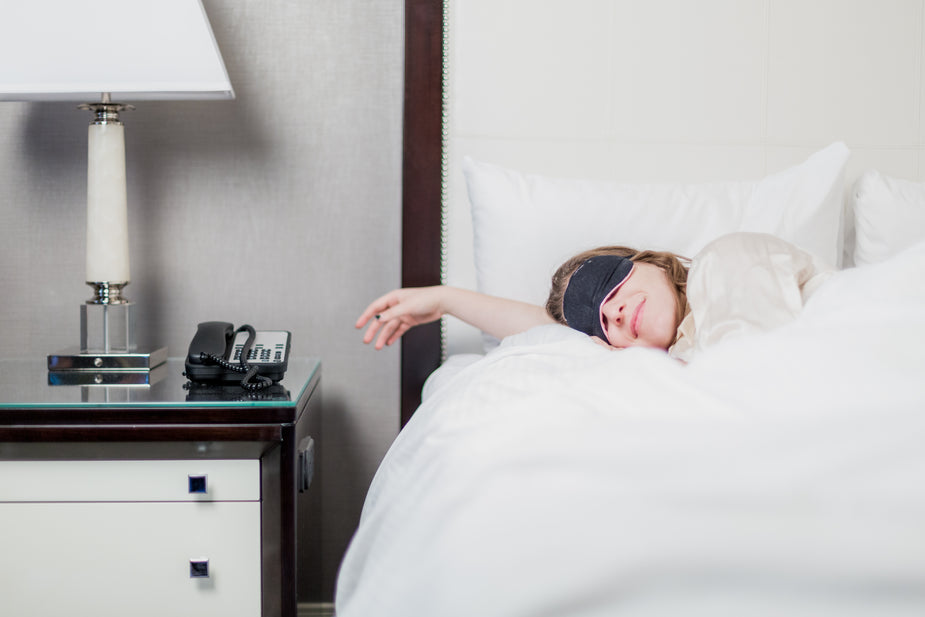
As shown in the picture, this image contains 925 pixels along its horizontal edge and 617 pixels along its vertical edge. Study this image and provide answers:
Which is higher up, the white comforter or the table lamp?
the table lamp

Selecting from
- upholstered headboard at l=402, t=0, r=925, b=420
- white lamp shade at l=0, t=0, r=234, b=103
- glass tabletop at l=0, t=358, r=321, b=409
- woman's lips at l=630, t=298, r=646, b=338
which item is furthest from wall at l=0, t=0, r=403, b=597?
woman's lips at l=630, t=298, r=646, b=338

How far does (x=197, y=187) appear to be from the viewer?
1444mm

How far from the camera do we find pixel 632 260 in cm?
110

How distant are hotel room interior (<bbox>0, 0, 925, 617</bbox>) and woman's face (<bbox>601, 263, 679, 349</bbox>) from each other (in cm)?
38

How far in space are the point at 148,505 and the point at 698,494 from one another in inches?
30.6

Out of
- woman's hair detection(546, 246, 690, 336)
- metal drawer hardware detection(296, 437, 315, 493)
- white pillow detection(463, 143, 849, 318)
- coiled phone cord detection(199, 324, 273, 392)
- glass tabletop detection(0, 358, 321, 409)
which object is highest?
white pillow detection(463, 143, 849, 318)

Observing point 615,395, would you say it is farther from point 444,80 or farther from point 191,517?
point 444,80

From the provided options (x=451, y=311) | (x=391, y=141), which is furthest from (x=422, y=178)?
(x=451, y=311)

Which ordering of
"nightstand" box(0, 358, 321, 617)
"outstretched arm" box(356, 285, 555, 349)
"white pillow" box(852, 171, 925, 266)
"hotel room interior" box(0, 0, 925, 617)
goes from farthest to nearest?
"hotel room interior" box(0, 0, 925, 617) < "white pillow" box(852, 171, 925, 266) < "outstretched arm" box(356, 285, 555, 349) < "nightstand" box(0, 358, 321, 617)

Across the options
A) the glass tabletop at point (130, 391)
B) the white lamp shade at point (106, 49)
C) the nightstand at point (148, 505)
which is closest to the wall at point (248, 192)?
the glass tabletop at point (130, 391)

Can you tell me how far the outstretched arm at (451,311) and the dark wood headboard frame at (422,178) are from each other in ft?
0.57

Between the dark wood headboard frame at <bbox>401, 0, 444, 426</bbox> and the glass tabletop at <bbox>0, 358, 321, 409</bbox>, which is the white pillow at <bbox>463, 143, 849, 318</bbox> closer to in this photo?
the dark wood headboard frame at <bbox>401, 0, 444, 426</bbox>

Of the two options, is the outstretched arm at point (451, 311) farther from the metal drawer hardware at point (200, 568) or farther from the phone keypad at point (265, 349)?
the metal drawer hardware at point (200, 568)

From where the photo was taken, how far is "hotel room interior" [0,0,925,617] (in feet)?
4.60
